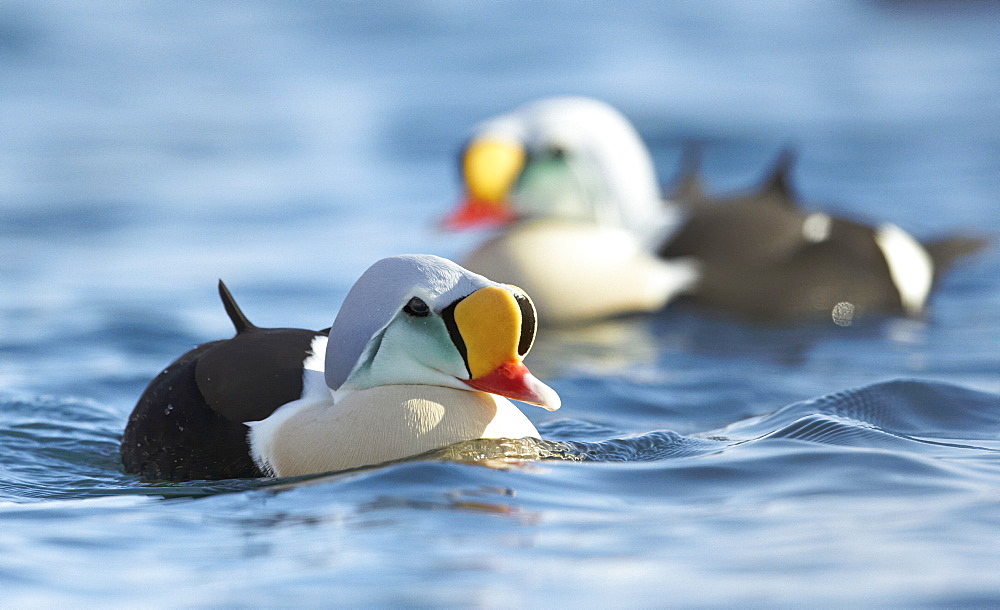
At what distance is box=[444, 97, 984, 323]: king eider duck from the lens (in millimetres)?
6203

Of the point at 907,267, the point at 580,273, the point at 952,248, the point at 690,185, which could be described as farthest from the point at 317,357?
the point at 952,248

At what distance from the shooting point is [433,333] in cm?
314

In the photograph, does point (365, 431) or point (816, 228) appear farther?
point (816, 228)

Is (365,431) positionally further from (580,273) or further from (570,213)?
(570,213)

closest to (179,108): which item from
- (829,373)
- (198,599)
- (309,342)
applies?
(829,373)

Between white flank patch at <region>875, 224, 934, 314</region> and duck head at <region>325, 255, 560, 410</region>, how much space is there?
145 inches

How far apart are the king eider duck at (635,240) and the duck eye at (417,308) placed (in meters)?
3.05

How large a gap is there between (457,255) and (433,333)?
4.54 metres

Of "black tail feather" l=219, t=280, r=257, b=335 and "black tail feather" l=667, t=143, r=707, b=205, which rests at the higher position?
"black tail feather" l=667, t=143, r=707, b=205

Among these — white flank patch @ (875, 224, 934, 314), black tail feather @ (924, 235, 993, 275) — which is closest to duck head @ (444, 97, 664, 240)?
white flank patch @ (875, 224, 934, 314)

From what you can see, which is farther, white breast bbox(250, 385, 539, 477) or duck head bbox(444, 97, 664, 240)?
duck head bbox(444, 97, 664, 240)

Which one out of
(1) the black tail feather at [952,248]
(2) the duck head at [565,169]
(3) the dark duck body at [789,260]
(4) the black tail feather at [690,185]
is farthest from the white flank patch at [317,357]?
(1) the black tail feather at [952,248]

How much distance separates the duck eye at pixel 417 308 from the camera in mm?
3121

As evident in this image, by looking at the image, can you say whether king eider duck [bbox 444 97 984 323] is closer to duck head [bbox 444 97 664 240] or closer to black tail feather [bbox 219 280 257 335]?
duck head [bbox 444 97 664 240]
